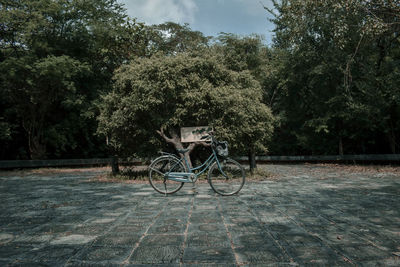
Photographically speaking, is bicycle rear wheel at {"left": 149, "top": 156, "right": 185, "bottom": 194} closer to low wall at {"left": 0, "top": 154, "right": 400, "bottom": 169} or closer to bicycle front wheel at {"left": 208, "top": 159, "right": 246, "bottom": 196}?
bicycle front wheel at {"left": 208, "top": 159, "right": 246, "bottom": 196}

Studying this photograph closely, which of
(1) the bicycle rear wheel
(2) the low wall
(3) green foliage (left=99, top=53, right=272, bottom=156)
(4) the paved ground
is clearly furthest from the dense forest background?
(4) the paved ground

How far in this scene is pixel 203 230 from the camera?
368cm

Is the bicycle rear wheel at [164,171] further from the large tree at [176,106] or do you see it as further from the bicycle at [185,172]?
the large tree at [176,106]

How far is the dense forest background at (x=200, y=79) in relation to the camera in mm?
9898

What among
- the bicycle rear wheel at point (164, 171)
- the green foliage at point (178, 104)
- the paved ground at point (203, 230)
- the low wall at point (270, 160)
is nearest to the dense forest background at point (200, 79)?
the green foliage at point (178, 104)

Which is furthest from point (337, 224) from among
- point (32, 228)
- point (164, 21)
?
point (164, 21)

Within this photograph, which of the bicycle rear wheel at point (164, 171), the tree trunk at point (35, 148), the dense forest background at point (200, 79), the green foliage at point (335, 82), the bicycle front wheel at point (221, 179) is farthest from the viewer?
the tree trunk at point (35, 148)

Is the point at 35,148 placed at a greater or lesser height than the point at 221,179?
greater

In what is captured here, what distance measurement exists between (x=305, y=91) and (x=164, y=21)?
677 inches

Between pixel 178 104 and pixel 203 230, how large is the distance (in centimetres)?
640

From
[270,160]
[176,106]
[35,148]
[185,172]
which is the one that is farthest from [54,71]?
[270,160]

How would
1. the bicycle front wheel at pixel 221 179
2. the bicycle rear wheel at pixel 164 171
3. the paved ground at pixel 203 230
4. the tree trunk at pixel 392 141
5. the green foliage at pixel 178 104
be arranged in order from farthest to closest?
the tree trunk at pixel 392 141
the green foliage at pixel 178 104
the bicycle rear wheel at pixel 164 171
the bicycle front wheel at pixel 221 179
the paved ground at pixel 203 230

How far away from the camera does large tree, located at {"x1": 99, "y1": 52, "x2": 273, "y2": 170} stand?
9.58 m

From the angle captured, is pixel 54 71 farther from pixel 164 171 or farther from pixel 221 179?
pixel 221 179
